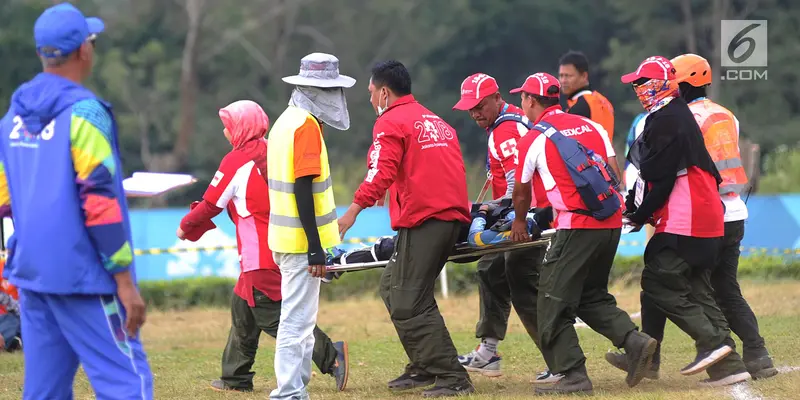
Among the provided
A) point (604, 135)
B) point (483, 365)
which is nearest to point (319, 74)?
point (604, 135)

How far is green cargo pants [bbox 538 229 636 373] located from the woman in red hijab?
1.52 m

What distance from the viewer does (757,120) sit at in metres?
43.4

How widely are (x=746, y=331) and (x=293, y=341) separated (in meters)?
3.27

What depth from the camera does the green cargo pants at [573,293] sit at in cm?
768

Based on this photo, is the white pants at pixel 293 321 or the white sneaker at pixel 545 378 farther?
the white sneaker at pixel 545 378

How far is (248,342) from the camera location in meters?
8.43

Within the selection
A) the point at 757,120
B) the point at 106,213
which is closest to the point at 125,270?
the point at 106,213

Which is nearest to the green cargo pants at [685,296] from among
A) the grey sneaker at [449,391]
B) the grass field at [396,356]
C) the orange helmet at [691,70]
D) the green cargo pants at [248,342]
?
the grass field at [396,356]

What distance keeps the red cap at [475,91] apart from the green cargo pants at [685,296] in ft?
5.23

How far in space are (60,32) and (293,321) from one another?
2637 millimetres

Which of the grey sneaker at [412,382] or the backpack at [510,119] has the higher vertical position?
the backpack at [510,119]

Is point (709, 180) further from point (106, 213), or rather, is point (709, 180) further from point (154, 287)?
point (154, 287)

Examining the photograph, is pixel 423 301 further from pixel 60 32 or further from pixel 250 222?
pixel 60 32

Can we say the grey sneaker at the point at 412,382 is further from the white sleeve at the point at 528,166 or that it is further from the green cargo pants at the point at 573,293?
the white sleeve at the point at 528,166
